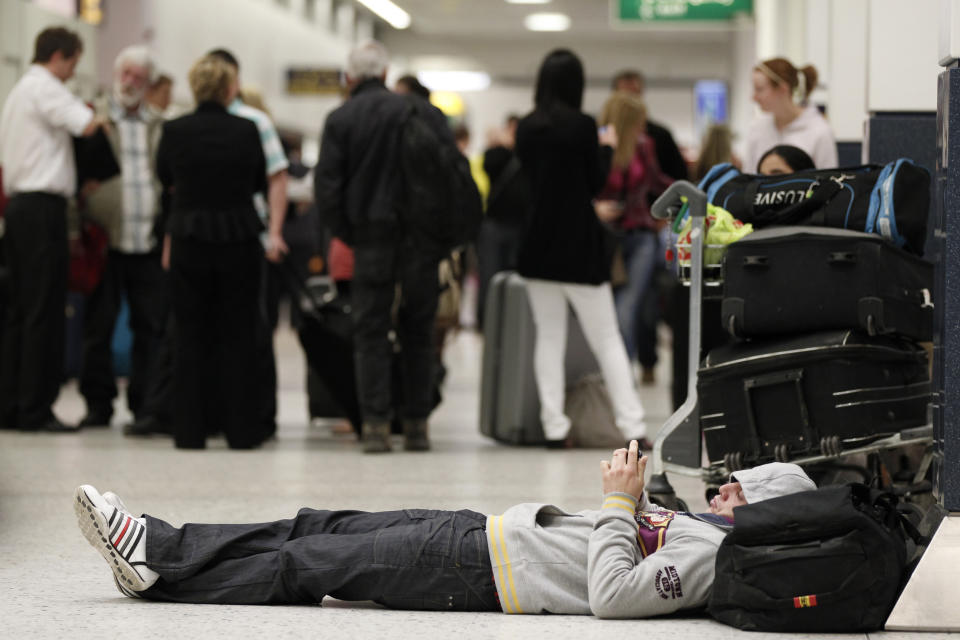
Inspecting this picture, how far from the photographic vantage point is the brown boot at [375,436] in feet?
24.0

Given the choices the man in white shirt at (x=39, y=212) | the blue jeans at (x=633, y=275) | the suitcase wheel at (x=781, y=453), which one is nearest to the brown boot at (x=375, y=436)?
the man in white shirt at (x=39, y=212)

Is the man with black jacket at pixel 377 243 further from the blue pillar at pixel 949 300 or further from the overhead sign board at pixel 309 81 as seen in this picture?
the overhead sign board at pixel 309 81

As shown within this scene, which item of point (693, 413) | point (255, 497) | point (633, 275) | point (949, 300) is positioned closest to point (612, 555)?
point (949, 300)

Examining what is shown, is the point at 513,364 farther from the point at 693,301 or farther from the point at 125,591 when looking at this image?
the point at 125,591

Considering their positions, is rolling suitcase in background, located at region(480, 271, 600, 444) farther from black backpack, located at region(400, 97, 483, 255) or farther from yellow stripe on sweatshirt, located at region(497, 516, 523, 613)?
yellow stripe on sweatshirt, located at region(497, 516, 523, 613)

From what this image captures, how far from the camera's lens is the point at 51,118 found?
25.8ft

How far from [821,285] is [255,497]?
88.8 inches

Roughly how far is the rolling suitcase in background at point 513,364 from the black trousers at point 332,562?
13.0ft

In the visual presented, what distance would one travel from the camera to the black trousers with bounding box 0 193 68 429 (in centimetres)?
793

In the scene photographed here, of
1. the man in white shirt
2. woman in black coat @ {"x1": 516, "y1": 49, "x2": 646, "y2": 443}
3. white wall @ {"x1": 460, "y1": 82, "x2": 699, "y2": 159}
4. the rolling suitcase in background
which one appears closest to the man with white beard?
the man in white shirt

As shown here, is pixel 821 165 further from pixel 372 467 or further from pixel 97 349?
pixel 97 349

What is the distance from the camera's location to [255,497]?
5.71m

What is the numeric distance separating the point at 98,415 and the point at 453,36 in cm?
2916

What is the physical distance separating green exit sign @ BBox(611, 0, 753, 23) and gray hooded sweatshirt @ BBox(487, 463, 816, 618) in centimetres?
1607
